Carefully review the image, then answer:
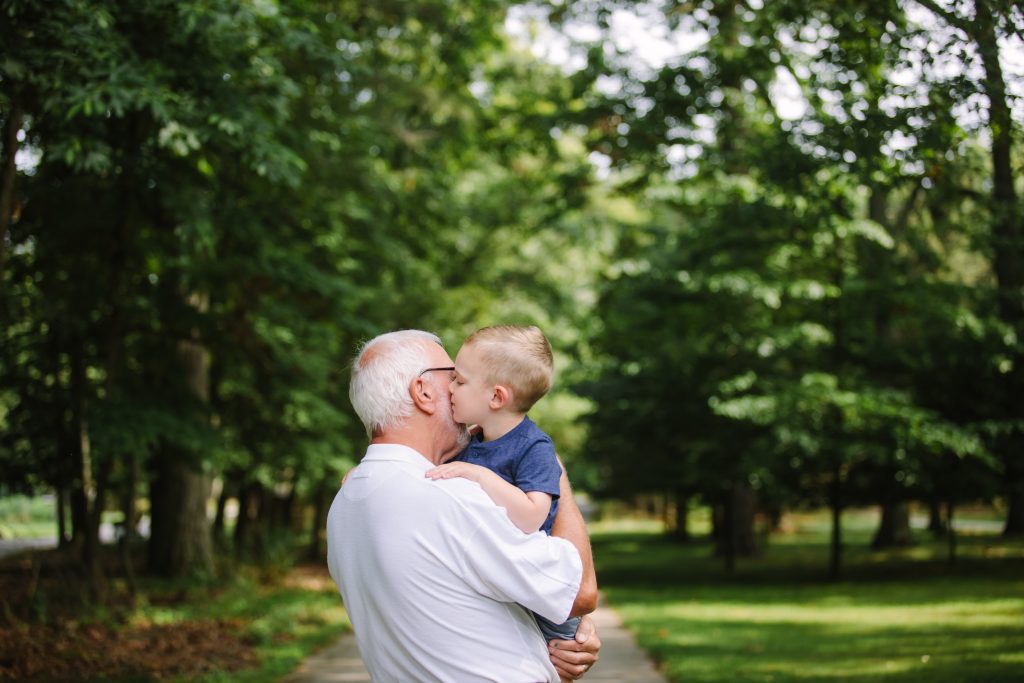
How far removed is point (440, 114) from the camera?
58.0 ft

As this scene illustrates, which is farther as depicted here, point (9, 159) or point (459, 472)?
point (9, 159)

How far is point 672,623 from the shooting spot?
13.1m

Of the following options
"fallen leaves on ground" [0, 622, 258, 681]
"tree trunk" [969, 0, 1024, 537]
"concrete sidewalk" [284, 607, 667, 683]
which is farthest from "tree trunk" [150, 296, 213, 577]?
"tree trunk" [969, 0, 1024, 537]

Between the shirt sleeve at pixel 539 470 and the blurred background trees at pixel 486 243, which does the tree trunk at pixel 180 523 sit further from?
the shirt sleeve at pixel 539 470

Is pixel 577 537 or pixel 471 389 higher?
pixel 471 389

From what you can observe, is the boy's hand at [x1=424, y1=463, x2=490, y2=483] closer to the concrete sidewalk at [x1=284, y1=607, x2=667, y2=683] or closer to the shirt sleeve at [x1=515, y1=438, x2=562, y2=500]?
the shirt sleeve at [x1=515, y1=438, x2=562, y2=500]

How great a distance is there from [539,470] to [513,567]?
33 centimetres

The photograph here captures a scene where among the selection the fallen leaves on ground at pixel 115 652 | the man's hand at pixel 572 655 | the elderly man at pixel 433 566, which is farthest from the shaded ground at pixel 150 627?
the man's hand at pixel 572 655

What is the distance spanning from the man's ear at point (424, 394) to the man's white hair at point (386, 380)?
0.05ft

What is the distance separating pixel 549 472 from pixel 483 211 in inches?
876

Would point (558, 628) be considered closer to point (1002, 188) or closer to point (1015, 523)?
point (1002, 188)

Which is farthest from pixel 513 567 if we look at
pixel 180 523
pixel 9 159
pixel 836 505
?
pixel 836 505

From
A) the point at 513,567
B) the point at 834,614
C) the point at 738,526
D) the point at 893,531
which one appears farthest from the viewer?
the point at 893,531

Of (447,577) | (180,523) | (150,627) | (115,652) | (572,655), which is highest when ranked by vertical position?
(447,577)
